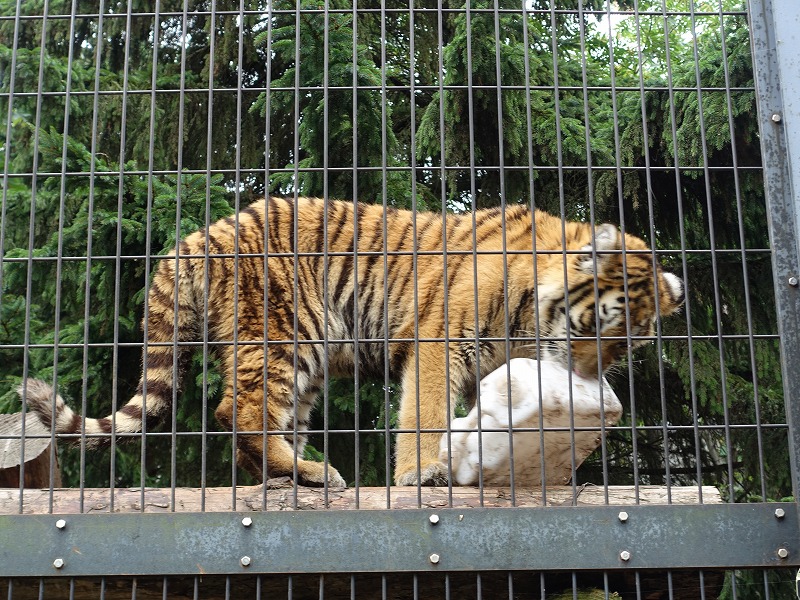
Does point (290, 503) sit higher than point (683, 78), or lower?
lower

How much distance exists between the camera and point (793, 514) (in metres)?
3.04

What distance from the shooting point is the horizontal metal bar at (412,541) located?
301 centimetres

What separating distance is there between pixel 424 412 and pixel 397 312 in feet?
2.82

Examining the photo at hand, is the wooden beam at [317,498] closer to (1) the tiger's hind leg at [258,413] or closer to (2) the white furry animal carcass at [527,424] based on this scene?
(2) the white furry animal carcass at [527,424]

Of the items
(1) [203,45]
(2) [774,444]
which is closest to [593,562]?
(2) [774,444]

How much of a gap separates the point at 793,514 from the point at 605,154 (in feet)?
10.5

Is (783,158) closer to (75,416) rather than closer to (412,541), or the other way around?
(412,541)

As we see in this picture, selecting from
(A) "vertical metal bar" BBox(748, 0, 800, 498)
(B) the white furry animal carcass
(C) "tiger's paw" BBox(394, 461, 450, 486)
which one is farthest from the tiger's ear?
(C) "tiger's paw" BBox(394, 461, 450, 486)

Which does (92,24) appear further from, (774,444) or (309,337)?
(774,444)

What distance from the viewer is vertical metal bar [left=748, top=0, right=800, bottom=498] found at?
306 cm

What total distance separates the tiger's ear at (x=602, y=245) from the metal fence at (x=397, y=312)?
2cm

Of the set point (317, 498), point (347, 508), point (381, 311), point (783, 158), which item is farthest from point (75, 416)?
point (783, 158)

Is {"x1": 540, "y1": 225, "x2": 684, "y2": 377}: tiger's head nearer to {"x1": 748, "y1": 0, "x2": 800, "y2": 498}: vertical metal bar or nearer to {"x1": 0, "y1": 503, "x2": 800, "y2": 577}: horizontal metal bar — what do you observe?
{"x1": 748, "y1": 0, "x2": 800, "y2": 498}: vertical metal bar

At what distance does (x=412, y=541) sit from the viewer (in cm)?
302
